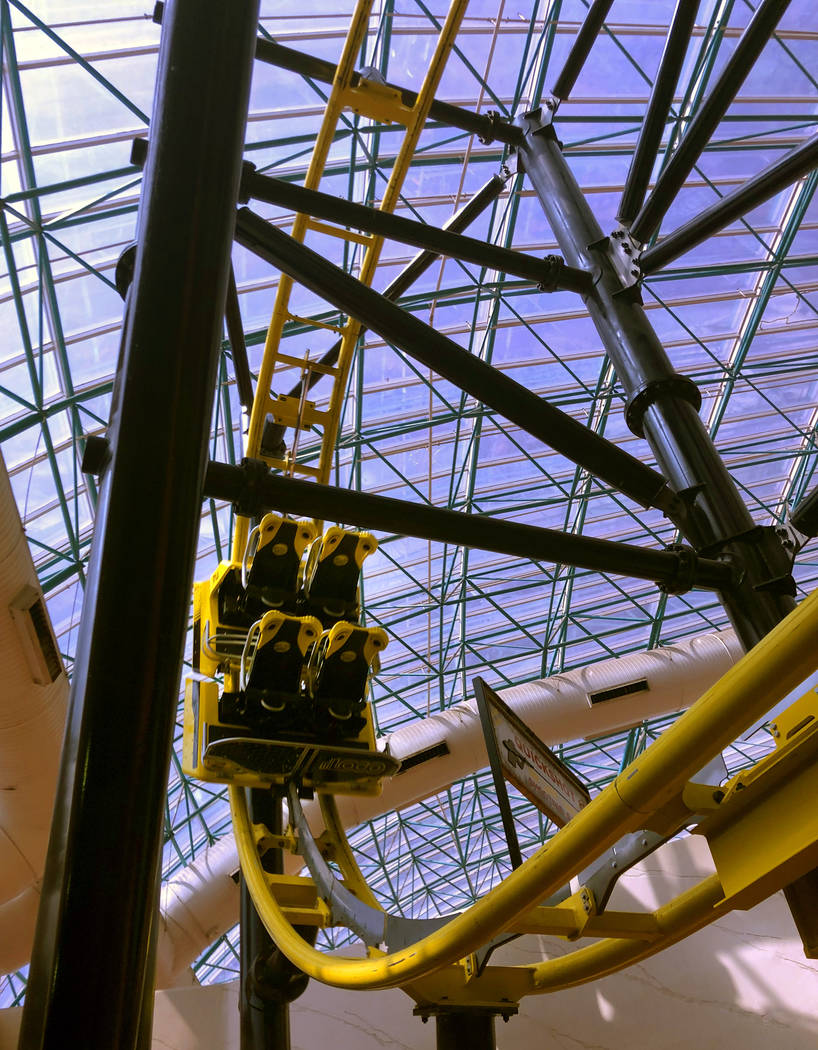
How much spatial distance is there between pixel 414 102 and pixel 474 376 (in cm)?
445

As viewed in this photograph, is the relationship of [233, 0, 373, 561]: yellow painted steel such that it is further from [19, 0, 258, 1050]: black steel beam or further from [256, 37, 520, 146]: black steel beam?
[19, 0, 258, 1050]: black steel beam

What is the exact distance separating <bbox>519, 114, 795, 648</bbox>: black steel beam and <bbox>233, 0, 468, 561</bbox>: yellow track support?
1.72 meters

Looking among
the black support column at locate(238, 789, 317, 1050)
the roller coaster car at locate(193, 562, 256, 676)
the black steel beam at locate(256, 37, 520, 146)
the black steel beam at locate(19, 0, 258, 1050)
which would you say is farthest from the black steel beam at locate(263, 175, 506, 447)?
the black steel beam at locate(19, 0, 258, 1050)

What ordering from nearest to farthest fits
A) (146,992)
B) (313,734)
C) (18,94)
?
(146,992) → (313,734) → (18,94)

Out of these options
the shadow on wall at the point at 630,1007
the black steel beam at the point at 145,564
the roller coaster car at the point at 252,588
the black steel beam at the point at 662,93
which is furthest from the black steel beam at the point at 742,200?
the shadow on wall at the point at 630,1007

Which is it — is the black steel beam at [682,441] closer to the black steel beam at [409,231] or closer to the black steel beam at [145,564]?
the black steel beam at [409,231]

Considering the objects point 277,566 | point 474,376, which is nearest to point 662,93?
point 474,376

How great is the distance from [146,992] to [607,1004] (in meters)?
7.42

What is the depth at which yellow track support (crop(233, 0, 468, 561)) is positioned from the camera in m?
9.38

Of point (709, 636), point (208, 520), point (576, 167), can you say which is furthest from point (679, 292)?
point (208, 520)

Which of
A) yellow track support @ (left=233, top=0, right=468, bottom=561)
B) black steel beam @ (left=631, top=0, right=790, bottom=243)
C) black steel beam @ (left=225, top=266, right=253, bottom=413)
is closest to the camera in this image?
black steel beam @ (left=631, top=0, right=790, bottom=243)

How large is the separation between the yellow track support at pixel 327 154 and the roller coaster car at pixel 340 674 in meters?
3.17

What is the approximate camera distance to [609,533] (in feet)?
96.0

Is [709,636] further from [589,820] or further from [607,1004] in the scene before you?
[589,820]
